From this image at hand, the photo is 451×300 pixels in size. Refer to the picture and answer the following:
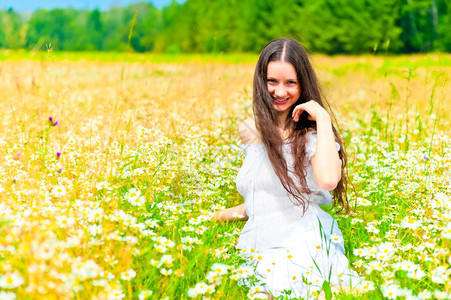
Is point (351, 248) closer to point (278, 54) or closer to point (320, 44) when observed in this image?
point (278, 54)

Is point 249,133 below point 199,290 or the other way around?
the other way around

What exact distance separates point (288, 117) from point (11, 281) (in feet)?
7.58

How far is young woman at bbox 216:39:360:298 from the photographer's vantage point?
302 cm

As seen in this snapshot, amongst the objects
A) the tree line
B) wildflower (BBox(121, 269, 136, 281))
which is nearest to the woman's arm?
wildflower (BBox(121, 269, 136, 281))

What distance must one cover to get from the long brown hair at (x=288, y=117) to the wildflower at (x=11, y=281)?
1.83 m

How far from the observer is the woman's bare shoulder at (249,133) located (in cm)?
366

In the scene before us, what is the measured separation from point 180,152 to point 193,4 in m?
62.1

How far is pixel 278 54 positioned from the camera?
342 cm

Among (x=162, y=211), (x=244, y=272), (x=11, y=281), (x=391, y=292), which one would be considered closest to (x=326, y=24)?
(x=162, y=211)

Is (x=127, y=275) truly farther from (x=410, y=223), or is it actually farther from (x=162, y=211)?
(x=410, y=223)

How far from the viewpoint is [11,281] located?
2.02 metres

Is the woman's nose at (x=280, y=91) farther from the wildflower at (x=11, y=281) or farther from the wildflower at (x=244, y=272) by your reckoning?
the wildflower at (x=11, y=281)

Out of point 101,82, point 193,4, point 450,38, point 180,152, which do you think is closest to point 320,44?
point 450,38

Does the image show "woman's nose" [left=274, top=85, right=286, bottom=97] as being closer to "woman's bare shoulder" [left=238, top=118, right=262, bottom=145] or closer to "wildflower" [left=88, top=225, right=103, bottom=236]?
"woman's bare shoulder" [left=238, top=118, right=262, bottom=145]
